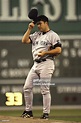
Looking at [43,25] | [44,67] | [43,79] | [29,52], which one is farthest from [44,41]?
[29,52]

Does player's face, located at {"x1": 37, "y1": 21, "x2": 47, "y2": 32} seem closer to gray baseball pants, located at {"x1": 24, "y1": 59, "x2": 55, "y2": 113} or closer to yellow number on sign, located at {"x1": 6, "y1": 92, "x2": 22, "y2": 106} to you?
gray baseball pants, located at {"x1": 24, "y1": 59, "x2": 55, "y2": 113}

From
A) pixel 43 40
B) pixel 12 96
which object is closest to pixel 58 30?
pixel 12 96

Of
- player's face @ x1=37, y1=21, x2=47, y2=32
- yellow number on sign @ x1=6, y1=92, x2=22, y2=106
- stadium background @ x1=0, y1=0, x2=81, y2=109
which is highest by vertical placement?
player's face @ x1=37, y1=21, x2=47, y2=32

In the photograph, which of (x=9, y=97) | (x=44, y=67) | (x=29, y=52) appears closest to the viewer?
(x=44, y=67)

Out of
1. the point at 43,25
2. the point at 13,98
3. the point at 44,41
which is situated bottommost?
the point at 13,98

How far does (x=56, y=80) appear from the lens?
9.70 metres

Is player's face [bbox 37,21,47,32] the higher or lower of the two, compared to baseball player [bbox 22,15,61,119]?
higher

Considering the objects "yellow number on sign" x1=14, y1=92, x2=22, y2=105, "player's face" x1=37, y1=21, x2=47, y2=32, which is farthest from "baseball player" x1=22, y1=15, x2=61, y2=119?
"yellow number on sign" x1=14, y1=92, x2=22, y2=105

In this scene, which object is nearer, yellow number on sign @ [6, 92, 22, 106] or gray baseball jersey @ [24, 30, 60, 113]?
gray baseball jersey @ [24, 30, 60, 113]

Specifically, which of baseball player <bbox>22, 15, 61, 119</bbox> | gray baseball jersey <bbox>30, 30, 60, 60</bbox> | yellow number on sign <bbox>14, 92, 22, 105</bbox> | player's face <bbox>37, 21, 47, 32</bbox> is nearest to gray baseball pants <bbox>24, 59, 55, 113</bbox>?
baseball player <bbox>22, 15, 61, 119</bbox>

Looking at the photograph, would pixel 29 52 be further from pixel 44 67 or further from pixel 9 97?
pixel 44 67

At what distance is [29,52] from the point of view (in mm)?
9609

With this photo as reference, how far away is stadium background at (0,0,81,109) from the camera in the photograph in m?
9.56

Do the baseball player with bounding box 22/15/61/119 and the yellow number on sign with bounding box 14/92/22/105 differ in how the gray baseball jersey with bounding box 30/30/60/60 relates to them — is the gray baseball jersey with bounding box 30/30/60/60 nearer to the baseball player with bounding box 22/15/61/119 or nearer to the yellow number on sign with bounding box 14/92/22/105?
the baseball player with bounding box 22/15/61/119
